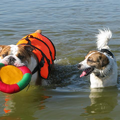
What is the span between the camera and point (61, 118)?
14.2ft

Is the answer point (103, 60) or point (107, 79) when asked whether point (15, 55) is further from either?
point (107, 79)

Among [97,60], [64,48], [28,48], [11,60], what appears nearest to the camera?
[11,60]

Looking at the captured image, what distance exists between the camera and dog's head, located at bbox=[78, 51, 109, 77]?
17.9ft

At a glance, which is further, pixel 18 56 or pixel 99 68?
pixel 99 68

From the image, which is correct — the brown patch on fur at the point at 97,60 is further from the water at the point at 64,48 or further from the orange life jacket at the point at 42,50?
the orange life jacket at the point at 42,50

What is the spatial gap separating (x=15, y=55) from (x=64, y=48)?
4228mm

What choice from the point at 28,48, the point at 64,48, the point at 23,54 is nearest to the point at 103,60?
the point at 28,48

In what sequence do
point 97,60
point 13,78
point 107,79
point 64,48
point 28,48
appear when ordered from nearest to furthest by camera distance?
Result: point 13,78 < point 28,48 < point 97,60 < point 107,79 < point 64,48

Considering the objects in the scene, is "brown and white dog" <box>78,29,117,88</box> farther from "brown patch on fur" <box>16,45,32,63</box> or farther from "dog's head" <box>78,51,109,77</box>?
"brown patch on fur" <box>16,45,32,63</box>

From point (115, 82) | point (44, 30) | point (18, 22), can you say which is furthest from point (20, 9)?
point (115, 82)

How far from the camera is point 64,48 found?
8.86m

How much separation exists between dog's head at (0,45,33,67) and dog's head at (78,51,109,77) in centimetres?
121

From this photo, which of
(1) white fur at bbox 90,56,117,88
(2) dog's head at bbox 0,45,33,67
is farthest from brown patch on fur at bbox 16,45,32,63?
(1) white fur at bbox 90,56,117,88

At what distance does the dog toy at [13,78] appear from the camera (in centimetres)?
455
